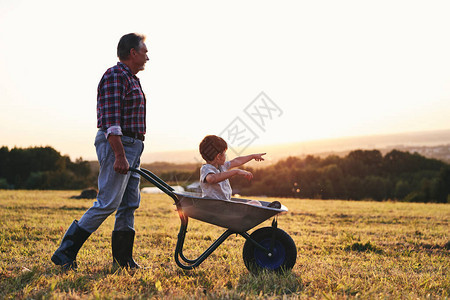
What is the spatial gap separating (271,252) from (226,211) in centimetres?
52

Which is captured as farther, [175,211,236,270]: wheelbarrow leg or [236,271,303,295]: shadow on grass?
[175,211,236,270]: wheelbarrow leg

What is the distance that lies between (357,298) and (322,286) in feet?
1.03

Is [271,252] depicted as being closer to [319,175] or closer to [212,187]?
[212,187]

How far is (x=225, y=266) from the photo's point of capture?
3191mm

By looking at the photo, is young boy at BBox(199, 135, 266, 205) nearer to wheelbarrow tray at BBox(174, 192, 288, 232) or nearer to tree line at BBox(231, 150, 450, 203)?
wheelbarrow tray at BBox(174, 192, 288, 232)

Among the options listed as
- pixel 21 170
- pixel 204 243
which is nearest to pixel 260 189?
pixel 21 170

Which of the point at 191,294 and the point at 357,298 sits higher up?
the point at 191,294

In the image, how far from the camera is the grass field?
97.3 inches

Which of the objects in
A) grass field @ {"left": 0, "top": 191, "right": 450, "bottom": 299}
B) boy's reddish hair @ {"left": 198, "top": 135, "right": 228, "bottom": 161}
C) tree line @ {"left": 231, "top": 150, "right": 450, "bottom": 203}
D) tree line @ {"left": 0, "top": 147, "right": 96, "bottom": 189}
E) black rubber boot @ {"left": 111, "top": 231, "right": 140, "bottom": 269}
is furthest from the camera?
tree line @ {"left": 231, "top": 150, "right": 450, "bottom": 203}

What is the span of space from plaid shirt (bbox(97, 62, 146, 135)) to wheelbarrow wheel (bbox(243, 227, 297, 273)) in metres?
1.22

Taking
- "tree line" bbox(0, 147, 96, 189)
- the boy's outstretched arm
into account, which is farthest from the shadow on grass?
"tree line" bbox(0, 147, 96, 189)

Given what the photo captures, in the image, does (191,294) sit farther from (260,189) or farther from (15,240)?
(260,189)

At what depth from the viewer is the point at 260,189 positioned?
26.1 metres

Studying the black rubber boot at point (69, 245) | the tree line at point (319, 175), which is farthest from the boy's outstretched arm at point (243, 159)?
the tree line at point (319, 175)
